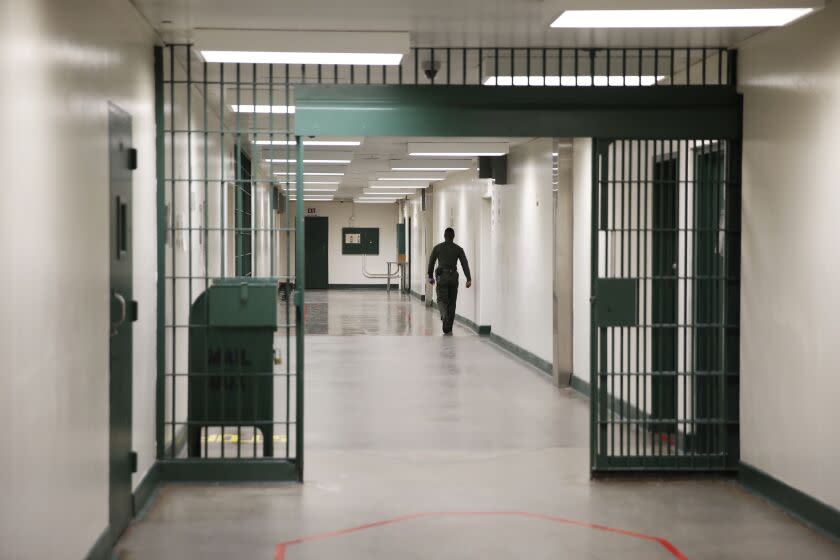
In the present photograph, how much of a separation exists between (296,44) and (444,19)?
809 mm

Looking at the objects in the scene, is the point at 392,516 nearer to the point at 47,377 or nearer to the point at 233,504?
the point at 233,504

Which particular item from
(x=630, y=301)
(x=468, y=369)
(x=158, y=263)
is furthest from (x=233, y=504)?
(x=468, y=369)

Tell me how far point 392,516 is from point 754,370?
2.29m

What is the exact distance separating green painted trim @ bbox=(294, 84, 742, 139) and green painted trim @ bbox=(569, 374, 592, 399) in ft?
12.2

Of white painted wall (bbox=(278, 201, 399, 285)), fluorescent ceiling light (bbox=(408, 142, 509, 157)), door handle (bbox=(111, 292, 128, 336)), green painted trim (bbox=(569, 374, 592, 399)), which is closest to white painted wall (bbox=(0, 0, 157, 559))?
door handle (bbox=(111, 292, 128, 336))

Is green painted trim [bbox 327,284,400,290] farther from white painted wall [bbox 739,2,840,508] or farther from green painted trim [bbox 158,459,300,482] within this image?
white painted wall [bbox 739,2,840,508]

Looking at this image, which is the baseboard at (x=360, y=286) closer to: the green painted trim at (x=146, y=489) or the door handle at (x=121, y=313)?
the green painted trim at (x=146, y=489)

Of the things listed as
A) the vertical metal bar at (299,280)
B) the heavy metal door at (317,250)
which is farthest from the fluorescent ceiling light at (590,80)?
the heavy metal door at (317,250)

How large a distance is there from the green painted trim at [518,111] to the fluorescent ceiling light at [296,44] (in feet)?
0.94

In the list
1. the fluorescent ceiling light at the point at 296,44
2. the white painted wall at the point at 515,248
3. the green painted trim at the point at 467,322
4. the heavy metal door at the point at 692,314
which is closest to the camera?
the fluorescent ceiling light at the point at 296,44

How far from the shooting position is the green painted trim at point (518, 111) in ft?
18.7

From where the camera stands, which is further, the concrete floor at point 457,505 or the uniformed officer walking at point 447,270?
the uniformed officer walking at point 447,270

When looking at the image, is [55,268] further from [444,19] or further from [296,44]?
[444,19]

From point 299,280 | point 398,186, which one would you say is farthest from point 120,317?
point 398,186
